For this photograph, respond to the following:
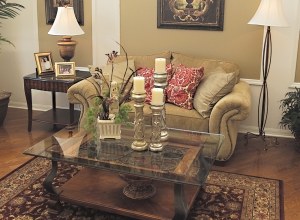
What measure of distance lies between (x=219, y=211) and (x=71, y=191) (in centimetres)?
107

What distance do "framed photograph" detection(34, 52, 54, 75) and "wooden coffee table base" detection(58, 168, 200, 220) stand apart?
1.92m

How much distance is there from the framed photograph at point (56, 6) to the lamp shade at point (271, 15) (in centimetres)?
212

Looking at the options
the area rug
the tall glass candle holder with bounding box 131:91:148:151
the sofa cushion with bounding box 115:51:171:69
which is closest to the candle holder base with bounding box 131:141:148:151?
the tall glass candle holder with bounding box 131:91:148:151

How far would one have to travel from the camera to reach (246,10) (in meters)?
4.14

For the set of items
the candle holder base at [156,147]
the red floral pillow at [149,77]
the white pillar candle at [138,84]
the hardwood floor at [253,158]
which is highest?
the white pillar candle at [138,84]

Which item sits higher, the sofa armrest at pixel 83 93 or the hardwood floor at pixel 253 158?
the sofa armrest at pixel 83 93

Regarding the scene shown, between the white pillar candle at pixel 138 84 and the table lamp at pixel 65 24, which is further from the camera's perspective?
the table lamp at pixel 65 24

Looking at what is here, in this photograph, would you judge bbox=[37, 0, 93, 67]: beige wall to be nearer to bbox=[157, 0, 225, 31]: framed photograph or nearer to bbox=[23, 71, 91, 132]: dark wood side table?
bbox=[23, 71, 91, 132]: dark wood side table

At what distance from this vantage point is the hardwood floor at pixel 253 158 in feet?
10.5

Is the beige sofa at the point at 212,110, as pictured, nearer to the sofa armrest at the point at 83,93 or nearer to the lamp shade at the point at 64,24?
the sofa armrest at the point at 83,93

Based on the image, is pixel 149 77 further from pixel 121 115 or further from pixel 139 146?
pixel 139 146

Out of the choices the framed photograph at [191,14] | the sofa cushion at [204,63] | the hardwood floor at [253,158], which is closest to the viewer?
the hardwood floor at [253,158]

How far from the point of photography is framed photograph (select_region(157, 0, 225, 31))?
4227mm

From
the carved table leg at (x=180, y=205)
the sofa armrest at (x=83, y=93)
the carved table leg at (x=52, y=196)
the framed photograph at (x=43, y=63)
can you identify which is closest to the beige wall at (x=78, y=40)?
the framed photograph at (x=43, y=63)
